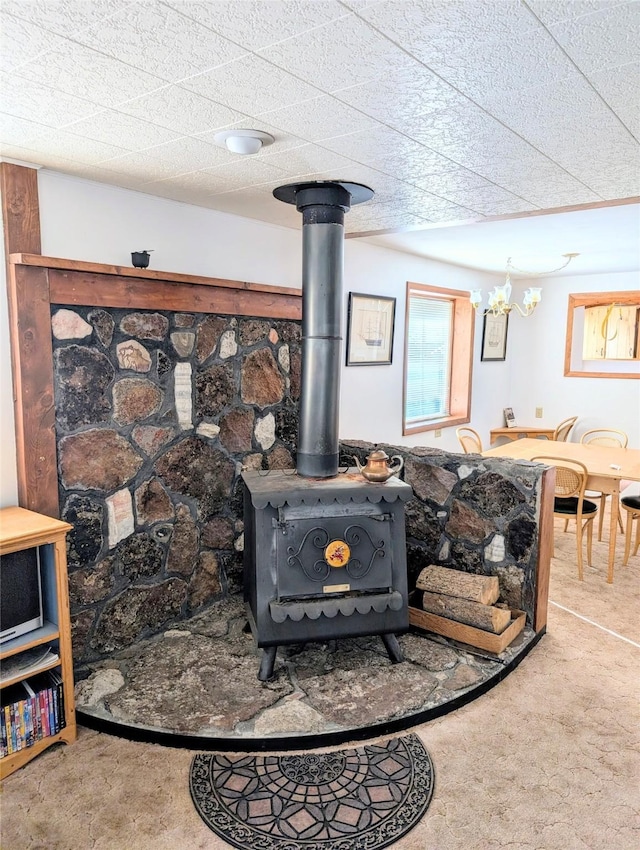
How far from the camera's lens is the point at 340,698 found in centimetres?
246

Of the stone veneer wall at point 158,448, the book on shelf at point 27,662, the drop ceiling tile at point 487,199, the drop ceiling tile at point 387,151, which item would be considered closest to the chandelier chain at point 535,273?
the drop ceiling tile at point 487,199

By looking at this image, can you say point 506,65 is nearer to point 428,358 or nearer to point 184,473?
point 184,473

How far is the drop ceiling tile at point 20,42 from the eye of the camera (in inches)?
51.2

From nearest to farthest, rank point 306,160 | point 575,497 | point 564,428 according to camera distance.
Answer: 1. point 306,160
2. point 575,497
3. point 564,428

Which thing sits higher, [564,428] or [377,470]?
[377,470]

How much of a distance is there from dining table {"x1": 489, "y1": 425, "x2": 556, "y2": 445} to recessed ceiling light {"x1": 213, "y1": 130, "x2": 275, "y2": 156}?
4.95m

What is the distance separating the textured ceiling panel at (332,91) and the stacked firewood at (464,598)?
74.2 inches

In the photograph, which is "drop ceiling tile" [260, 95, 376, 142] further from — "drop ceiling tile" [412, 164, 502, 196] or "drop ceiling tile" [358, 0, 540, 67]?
"drop ceiling tile" [412, 164, 502, 196]

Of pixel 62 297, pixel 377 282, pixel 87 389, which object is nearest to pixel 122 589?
pixel 87 389

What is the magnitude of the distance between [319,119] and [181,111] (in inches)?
16.5

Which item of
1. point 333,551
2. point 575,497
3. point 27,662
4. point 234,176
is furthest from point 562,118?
point 575,497

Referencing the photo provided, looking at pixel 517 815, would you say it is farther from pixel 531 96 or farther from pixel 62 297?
pixel 62 297

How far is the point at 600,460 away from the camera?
4375 mm

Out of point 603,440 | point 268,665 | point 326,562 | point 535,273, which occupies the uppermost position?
point 535,273
